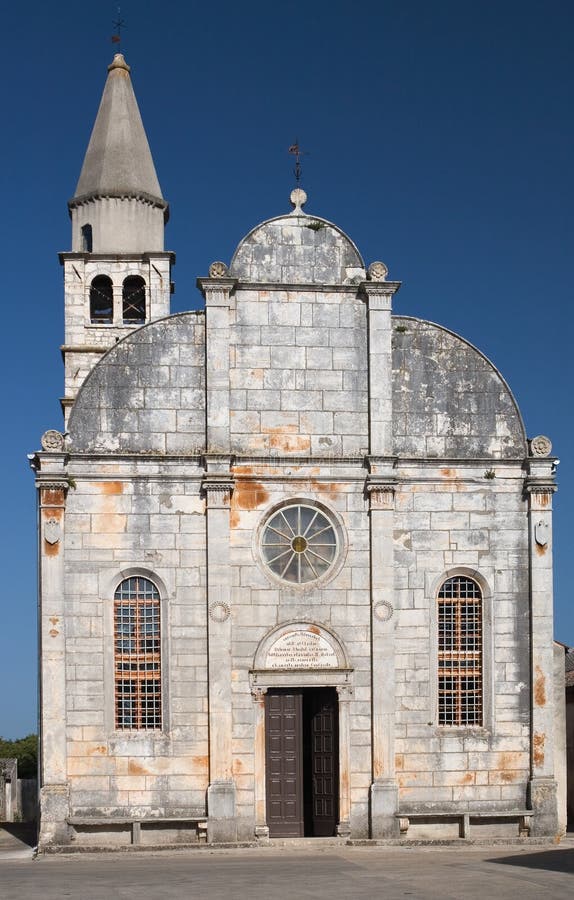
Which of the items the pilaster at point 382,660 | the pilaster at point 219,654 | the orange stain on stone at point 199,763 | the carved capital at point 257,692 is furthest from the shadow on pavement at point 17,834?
the pilaster at point 382,660

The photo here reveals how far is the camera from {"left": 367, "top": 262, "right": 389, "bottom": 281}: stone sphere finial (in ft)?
89.4

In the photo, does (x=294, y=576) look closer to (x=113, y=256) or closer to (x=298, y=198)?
(x=298, y=198)

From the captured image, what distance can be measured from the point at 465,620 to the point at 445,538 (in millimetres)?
1733

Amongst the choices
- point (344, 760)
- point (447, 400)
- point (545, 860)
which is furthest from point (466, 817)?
point (447, 400)

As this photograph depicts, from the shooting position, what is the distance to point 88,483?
26188mm

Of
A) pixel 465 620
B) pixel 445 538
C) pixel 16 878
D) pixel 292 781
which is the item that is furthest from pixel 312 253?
pixel 16 878

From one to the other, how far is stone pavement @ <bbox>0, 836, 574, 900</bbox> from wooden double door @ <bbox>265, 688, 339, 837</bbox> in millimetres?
738

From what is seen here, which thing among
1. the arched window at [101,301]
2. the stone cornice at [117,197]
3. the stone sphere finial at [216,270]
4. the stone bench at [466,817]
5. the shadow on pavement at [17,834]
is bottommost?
the shadow on pavement at [17,834]

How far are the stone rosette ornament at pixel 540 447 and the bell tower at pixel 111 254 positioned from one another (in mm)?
14607

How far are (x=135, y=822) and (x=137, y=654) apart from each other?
3.22 metres

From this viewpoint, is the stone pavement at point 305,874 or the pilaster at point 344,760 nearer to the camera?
the stone pavement at point 305,874

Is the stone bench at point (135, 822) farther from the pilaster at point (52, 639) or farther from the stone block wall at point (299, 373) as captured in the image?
the stone block wall at point (299, 373)

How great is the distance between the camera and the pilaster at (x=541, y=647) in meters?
26.1

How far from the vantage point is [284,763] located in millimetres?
26234
